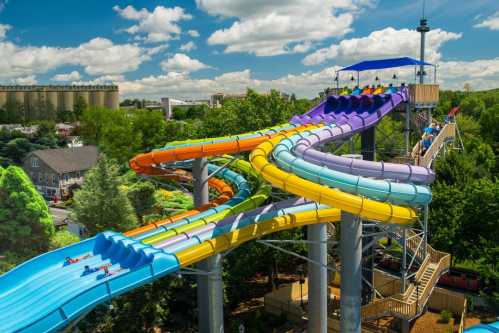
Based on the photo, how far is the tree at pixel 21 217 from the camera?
2702cm

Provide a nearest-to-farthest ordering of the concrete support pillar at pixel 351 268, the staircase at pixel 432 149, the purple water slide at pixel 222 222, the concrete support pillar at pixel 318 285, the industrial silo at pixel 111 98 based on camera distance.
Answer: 1. the purple water slide at pixel 222 222
2. the concrete support pillar at pixel 351 268
3. the concrete support pillar at pixel 318 285
4. the staircase at pixel 432 149
5. the industrial silo at pixel 111 98

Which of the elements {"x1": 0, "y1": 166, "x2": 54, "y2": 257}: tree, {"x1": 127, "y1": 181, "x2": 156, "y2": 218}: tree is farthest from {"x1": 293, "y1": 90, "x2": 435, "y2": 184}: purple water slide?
{"x1": 0, "y1": 166, "x2": 54, "y2": 257}: tree

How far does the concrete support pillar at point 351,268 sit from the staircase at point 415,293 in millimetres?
6242

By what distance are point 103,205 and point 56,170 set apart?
139 feet

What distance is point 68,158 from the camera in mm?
70062

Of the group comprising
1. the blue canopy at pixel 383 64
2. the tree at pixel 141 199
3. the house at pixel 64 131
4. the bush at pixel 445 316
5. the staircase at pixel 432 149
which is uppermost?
the blue canopy at pixel 383 64

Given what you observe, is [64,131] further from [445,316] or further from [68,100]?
[445,316]

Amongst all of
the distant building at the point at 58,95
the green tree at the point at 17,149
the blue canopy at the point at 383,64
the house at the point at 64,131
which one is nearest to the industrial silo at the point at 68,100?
the distant building at the point at 58,95

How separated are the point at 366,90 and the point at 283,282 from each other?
14.0 m

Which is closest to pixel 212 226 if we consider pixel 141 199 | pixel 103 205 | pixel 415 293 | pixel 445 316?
pixel 415 293

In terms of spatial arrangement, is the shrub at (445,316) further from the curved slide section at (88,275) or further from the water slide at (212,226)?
the curved slide section at (88,275)

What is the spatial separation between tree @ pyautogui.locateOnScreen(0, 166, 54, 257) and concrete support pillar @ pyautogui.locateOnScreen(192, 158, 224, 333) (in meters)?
10.6

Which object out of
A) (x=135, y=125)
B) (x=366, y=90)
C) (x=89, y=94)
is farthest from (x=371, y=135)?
(x=89, y=94)

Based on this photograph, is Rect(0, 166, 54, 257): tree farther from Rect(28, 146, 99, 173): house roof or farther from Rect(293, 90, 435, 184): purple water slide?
Rect(28, 146, 99, 173): house roof
